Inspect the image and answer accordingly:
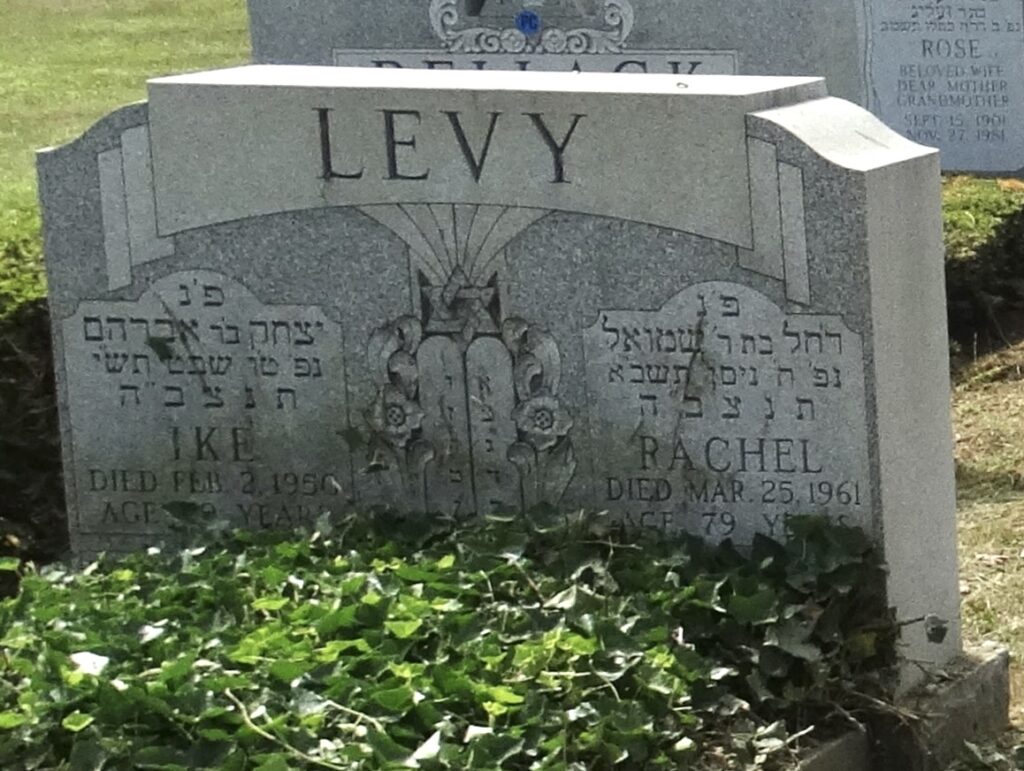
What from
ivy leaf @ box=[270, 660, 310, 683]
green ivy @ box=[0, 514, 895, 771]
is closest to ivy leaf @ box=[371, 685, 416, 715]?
green ivy @ box=[0, 514, 895, 771]

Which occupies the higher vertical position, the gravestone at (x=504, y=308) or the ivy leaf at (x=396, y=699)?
the gravestone at (x=504, y=308)

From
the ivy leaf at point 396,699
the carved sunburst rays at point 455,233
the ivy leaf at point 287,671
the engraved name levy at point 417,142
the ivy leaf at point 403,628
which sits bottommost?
the ivy leaf at point 396,699

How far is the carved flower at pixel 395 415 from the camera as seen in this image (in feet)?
15.0

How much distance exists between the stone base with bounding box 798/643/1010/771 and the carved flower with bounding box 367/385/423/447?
3.81 ft

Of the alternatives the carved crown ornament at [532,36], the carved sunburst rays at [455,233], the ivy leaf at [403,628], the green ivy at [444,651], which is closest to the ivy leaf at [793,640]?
the green ivy at [444,651]

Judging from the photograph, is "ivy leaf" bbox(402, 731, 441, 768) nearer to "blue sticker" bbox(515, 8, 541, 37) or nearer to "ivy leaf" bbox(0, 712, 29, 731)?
"ivy leaf" bbox(0, 712, 29, 731)

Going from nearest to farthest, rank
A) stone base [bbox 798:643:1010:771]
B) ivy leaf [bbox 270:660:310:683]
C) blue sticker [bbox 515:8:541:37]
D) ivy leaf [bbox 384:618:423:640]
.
→ ivy leaf [bbox 270:660:310:683], ivy leaf [bbox 384:618:423:640], stone base [bbox 798:643:1010:771], blue sticker [bbox 515:8:541:37]

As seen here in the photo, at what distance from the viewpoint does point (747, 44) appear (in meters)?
7.87

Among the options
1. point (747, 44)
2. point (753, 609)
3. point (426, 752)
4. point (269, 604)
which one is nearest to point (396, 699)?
point (426, 752)

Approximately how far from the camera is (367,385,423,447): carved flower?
4578mm

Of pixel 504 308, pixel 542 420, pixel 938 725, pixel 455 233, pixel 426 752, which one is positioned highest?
pixel 455 233

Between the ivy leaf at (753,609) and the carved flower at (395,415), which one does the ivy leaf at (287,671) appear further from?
the carved flower at (395,415)

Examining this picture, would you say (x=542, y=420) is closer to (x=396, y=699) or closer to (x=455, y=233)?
(x=455, y=233)

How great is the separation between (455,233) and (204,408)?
713mm
